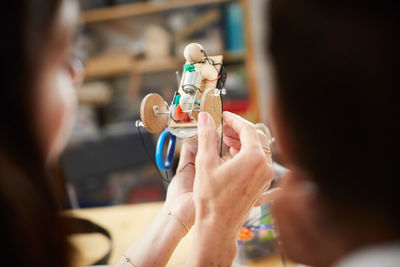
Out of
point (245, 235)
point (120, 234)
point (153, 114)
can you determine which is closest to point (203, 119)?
point (153, 114)

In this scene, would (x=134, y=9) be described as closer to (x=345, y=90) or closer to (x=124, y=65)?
(x=124, y=65)

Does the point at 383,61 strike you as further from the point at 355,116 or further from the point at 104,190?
the point at 104,190

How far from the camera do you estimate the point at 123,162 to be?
197cm

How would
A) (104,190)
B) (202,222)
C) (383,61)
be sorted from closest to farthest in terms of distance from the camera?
(383,61)
(202,222)
(104,190)

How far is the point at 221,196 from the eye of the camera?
0.55 metres

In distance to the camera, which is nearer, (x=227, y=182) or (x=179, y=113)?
(x=227, y=182)

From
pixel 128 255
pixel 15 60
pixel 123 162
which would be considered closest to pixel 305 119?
pixel 15 60

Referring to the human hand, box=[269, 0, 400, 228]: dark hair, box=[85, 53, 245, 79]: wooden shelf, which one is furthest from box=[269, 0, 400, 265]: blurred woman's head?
box=[85, 53, 245, 79]: wooden shelf

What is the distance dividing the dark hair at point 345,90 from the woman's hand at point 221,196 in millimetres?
222

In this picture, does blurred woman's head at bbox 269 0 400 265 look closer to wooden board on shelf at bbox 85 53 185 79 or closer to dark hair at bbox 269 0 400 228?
dark hair at bbox 269 0 400 228

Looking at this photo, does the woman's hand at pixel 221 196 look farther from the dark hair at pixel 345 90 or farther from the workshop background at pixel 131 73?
the workshop background at pixel 131 73

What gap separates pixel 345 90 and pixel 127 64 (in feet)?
6.30

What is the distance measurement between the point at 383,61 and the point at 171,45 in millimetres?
1926

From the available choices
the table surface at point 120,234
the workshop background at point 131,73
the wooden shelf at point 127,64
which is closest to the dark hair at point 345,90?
the table surface at point 120,234
